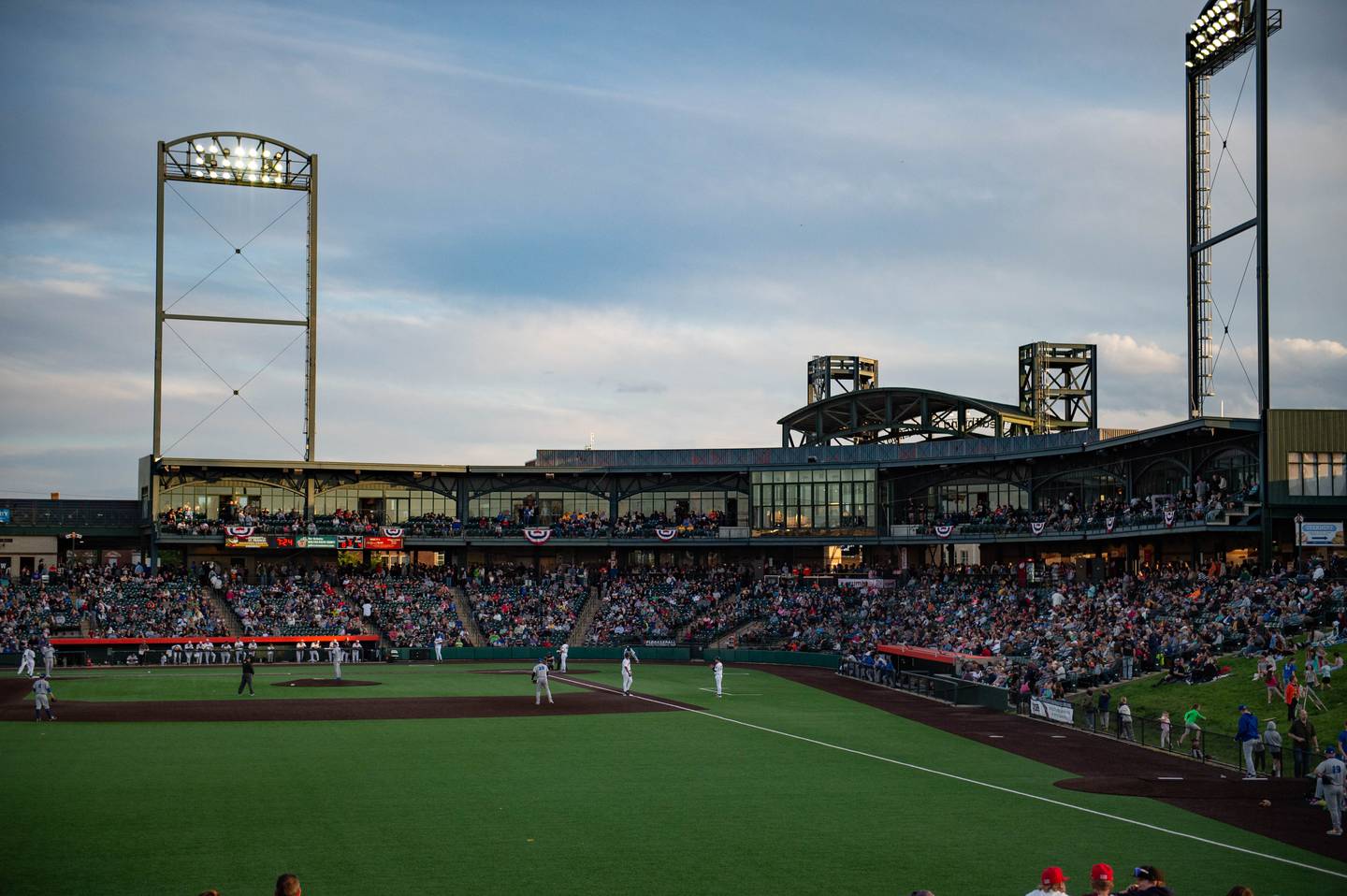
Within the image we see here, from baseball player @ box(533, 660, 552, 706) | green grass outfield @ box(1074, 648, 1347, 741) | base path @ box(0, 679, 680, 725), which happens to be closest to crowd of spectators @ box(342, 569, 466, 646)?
base path @ box(0, 679, 680, 725)

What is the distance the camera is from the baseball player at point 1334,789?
20.7m

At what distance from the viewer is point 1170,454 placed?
2293 inches

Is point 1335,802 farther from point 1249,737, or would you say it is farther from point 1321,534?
point 1321,534

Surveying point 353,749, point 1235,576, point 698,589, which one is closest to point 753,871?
point 353,749

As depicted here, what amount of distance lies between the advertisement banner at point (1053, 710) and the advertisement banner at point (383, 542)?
161 feet

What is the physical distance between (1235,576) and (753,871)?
37466 millimetres

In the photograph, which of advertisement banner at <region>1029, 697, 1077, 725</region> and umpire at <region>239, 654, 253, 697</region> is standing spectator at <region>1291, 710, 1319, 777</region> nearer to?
advertisement banner at <region>1029, 697, 1077, 725</region>

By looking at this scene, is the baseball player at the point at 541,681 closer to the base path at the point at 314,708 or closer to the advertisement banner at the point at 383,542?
the base path at the point at 314,708

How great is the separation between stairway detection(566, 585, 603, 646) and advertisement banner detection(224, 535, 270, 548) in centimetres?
2042

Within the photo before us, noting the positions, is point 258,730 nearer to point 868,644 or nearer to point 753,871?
point 753,871

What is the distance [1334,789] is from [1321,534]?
29.3 metres

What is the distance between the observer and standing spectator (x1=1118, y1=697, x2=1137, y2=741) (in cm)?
3241

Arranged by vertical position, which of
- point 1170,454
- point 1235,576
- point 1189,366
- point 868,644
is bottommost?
point 868,644

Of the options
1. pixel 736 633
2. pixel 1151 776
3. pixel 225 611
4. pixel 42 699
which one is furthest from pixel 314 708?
pixel 736 633
